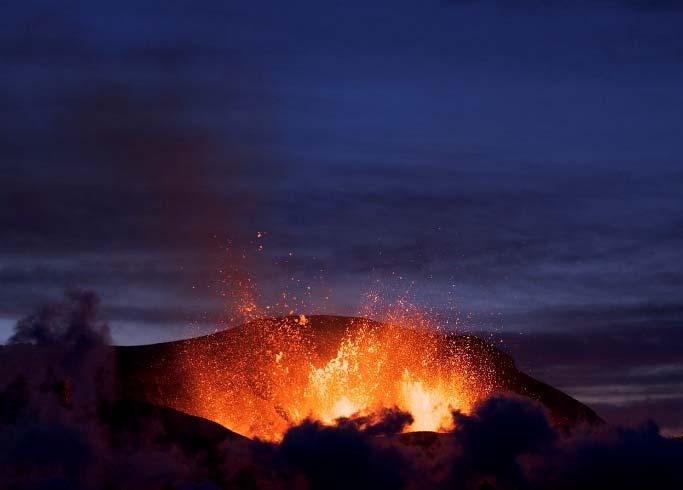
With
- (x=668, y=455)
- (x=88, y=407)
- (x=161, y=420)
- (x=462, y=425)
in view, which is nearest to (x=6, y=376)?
(x=88, y=407)

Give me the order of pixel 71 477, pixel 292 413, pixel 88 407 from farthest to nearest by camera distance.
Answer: pixel 292 413 → pixel 88 407 → pixel 71 477

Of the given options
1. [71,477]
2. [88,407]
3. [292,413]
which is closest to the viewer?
[71,477]

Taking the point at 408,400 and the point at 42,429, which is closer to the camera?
the point at 42,429

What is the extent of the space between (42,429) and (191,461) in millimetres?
21200

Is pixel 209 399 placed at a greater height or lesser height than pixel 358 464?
greater

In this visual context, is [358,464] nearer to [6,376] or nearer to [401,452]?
[401,452]

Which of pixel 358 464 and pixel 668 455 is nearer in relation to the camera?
pixel 358 464

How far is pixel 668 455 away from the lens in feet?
655

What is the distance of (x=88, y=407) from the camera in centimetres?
16912

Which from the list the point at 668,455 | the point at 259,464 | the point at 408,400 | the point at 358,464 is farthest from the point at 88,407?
the point at 668,455

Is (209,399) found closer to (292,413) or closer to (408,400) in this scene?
(292,413)

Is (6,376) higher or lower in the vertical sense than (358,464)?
higher

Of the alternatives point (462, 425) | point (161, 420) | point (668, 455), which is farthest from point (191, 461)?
point (668, 455)

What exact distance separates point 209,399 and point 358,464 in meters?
36.4
